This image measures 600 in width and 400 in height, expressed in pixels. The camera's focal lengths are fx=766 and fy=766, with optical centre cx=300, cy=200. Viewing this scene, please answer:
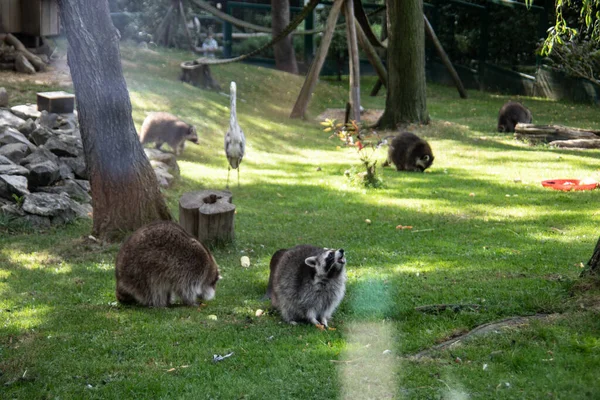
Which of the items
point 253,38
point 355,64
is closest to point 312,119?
point 355,64

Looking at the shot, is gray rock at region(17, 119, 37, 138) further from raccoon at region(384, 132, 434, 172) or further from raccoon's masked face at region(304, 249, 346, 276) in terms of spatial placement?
raccoon's masked face at region(304, 249, 346, 276)

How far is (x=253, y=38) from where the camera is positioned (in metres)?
33.7

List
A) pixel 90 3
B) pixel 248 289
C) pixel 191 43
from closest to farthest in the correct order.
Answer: pixel 248 289 → pixel 90 3 → pixel 191 43

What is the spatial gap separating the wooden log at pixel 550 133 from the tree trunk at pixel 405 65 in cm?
277

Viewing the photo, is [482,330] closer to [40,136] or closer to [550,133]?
[40,136]

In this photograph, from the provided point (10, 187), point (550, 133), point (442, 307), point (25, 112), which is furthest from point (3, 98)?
point (550, 133)

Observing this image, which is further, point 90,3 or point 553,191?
point 553,191

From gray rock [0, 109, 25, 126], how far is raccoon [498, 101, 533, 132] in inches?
490

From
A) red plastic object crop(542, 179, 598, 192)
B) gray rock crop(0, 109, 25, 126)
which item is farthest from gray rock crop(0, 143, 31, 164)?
red plastic object crop(542, 179, 598, 192)

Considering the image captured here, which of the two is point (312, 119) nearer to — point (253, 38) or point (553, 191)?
point (553, 191)

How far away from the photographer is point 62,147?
12234 mm

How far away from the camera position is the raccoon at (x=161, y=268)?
699cm

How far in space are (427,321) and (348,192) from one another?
721 centimetres

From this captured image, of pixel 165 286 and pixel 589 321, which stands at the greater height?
pixel 589 321
